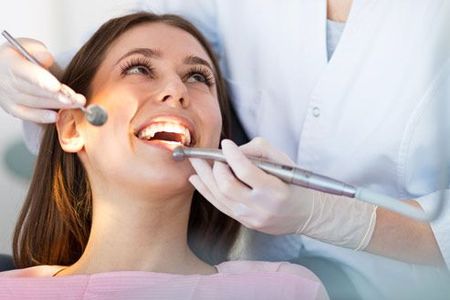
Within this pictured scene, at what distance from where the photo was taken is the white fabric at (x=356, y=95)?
1539mm

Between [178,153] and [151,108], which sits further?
[151,108]

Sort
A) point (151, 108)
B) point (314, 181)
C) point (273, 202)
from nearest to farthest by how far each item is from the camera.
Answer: point (314, 181)
point (273, 202)
point (151, 108)

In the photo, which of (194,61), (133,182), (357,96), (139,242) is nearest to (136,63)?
(194,61)

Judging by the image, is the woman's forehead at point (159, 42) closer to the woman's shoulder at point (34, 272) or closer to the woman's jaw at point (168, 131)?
the woman's jaw at point (168, 131)

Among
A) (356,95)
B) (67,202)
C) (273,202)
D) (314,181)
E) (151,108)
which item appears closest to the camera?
(314,181)

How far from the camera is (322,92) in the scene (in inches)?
63.1

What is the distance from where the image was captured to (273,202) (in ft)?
4.43

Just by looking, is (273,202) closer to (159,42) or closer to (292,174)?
(292,174)

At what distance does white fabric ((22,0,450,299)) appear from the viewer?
1.54 metres

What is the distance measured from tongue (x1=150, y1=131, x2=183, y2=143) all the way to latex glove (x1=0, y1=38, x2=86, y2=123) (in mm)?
172

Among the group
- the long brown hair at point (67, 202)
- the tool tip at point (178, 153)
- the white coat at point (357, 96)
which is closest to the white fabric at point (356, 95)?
the white coat at point (357, 96)

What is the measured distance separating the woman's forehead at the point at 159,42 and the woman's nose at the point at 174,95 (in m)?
0.10

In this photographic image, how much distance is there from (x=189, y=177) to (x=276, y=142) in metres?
0.34

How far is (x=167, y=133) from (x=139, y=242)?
235 mm
